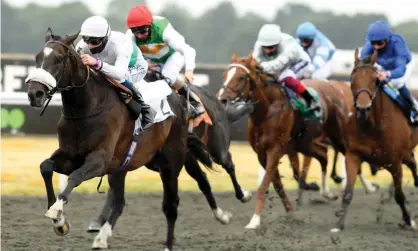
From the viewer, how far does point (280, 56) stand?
30.4 feet

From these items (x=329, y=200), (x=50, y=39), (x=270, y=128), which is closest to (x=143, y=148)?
(x=50, y=39)

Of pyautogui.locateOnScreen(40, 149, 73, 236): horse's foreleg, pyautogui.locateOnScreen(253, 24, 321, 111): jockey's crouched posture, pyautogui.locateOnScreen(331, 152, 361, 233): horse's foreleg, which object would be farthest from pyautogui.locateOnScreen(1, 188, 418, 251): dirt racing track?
Answer: pyautogui.locateOnScreen(253, 24, 321, 111): jockey's crouched posture

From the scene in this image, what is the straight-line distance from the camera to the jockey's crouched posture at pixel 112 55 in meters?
6.13

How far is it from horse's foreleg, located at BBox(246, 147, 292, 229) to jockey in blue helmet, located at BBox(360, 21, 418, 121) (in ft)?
4.38

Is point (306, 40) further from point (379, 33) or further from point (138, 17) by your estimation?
point (138, 17)

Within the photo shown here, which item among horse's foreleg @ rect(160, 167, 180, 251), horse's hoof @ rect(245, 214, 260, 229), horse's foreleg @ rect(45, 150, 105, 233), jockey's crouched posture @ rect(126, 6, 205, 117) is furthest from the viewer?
horse's hoof @ rect(245, 214, 260, 229)

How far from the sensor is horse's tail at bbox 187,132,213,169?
7.91 meters

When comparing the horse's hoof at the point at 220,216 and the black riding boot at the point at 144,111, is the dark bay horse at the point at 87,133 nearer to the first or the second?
the black riding boot at the point at 144,111

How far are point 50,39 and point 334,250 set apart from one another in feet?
9.15

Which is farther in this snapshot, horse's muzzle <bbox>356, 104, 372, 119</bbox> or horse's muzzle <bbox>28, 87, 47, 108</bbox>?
horse's muzzle <bbox>356, 104, 372, 119</bbox>

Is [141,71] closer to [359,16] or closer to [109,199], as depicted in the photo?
[109,199]

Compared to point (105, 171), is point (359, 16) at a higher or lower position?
lower

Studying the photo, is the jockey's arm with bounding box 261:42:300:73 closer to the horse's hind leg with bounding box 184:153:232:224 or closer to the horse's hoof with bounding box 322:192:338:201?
the horse's hind leg with bounding box 184:153:232:224

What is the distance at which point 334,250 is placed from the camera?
701cm
